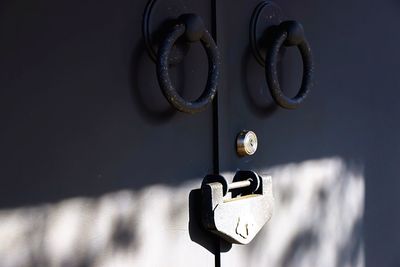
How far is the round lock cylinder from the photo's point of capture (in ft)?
2.44

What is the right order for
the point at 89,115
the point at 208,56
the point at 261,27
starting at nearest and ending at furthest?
the point at 89,115 → the point at 208,56 → the point at 261,27

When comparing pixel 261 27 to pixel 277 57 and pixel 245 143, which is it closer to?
pixel 277 57

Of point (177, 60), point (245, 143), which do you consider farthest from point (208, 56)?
point (245, 143)

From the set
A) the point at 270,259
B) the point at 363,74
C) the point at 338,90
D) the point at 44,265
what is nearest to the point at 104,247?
the point at 44,265

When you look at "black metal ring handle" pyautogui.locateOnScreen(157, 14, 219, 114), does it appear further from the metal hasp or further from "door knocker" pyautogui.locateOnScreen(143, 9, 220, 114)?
the metal hasp

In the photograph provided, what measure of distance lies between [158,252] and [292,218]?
0.91 feet

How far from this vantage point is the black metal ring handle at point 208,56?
1.98 feet

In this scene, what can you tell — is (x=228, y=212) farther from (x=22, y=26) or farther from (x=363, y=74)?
(x=363, y=74)

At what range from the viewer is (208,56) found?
0.67m

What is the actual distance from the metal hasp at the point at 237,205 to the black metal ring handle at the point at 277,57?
0.11 meters

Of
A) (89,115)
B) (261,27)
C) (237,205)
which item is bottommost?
(237,205)

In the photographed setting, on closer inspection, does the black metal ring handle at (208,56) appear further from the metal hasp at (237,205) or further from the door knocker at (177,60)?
the metal hasp at (237,205)

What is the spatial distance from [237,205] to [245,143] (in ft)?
0.28

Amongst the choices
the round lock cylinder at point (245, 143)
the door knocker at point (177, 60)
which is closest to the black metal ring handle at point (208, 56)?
the door knocker at point (177, 60)
